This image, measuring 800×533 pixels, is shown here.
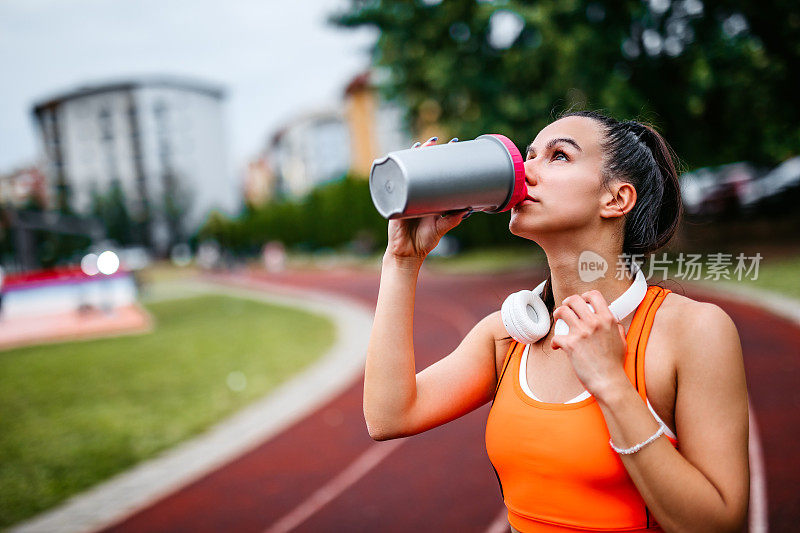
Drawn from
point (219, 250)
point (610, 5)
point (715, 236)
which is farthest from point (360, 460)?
point (219, 250)

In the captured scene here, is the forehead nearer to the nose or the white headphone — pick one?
the nose

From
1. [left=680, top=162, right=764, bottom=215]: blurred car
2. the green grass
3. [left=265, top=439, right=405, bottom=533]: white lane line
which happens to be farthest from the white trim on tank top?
[left=680, top=162, right=764, bottom=215]: blurred car

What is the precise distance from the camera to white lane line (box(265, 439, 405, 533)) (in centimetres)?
456

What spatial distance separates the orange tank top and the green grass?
5090 millimetres

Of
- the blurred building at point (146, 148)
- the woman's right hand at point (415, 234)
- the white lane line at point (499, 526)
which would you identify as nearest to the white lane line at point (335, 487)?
the white lane line at point (499, 526)

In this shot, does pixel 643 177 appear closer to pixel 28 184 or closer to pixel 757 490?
pixel 757 490

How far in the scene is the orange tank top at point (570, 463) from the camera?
1.33 metres

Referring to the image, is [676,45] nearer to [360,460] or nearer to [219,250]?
[360,460]

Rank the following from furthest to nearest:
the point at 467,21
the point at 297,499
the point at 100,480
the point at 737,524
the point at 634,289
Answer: the point at 467,21 → the point at 100,480 → the point at 297,499 → the point at 634,289 → the point at 737,524

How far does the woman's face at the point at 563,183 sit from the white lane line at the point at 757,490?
8.86 ft

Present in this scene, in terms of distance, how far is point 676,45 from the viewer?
14766 mm

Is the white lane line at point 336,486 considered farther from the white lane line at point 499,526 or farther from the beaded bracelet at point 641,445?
the beaded bracelet at point 641,445

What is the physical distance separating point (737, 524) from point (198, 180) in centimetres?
7775

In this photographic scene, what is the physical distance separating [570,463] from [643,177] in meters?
0.73
